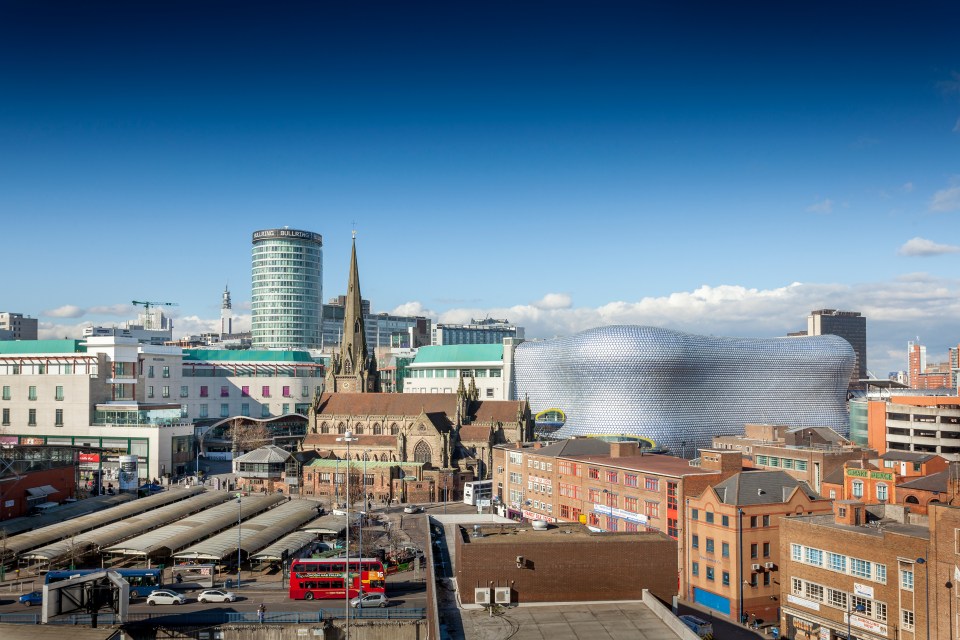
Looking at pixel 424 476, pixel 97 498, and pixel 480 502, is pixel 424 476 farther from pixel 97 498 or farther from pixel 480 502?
pixel 97 498

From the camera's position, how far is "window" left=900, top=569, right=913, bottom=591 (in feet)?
160

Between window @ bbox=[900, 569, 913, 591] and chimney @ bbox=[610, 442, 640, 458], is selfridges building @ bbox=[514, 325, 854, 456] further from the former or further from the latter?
window @ bbox=[900, 569, 913, 591]

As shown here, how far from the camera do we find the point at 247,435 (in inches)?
6004

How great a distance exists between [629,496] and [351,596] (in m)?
29.5

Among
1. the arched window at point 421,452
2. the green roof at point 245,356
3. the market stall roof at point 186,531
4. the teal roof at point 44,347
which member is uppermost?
the teal roof at point 44,347

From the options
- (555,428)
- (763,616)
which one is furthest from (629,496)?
(555,428)

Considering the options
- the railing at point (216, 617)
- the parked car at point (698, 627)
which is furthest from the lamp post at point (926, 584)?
the railing at point (216, 617)

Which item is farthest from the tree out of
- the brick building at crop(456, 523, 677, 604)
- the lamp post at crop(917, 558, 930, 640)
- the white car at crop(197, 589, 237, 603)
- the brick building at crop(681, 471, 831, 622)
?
the lamp post at crop(917, 558, 930, 640)

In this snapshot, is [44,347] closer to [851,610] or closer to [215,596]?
[215,596]

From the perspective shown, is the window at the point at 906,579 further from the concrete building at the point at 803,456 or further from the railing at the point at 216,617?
the concrete building at the point at 803,456

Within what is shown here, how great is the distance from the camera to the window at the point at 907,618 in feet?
160

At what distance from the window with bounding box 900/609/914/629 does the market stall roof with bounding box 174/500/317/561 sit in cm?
4784

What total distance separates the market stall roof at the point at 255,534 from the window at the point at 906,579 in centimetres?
4795

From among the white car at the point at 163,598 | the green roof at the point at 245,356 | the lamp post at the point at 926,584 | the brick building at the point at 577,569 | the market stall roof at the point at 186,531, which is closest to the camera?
the brick building at the point at 577,569
